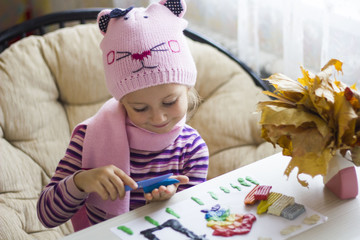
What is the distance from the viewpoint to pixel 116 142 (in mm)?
1214

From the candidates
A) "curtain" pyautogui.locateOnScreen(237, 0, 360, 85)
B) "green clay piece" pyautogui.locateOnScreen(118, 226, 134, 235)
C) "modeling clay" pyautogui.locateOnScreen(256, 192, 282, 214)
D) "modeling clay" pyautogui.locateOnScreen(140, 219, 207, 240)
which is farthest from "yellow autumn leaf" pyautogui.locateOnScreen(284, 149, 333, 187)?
"curtain" pyautogui.locateOnScreen(237, 0, 360, 85)

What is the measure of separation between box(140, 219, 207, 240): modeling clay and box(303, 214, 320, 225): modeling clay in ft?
0.62

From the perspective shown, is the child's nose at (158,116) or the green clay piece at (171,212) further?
the child's nose at (158,116)

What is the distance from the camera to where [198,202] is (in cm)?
100

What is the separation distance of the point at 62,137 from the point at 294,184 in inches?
34.5

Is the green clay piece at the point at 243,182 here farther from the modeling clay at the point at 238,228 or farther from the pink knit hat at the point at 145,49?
the pink knit hat at the point at 145,49

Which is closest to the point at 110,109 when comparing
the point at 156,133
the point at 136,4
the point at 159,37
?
the point at 156,133

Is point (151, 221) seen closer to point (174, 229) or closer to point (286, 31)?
point (174, 229)

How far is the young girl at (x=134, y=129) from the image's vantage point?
1.07 metres

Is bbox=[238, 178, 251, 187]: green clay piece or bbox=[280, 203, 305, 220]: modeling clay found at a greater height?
bbox=[280, 203, 305, 220]: modeling clay

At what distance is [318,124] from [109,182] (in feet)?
1.34

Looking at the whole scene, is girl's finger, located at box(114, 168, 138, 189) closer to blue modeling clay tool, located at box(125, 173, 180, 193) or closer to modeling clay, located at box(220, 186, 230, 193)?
blue modeling clay tool, located at box(125, 173, 180, 193)

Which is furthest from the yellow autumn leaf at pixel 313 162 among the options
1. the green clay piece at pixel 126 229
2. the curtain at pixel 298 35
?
the curtain at pixel 298 35

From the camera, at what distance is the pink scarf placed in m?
1.21
